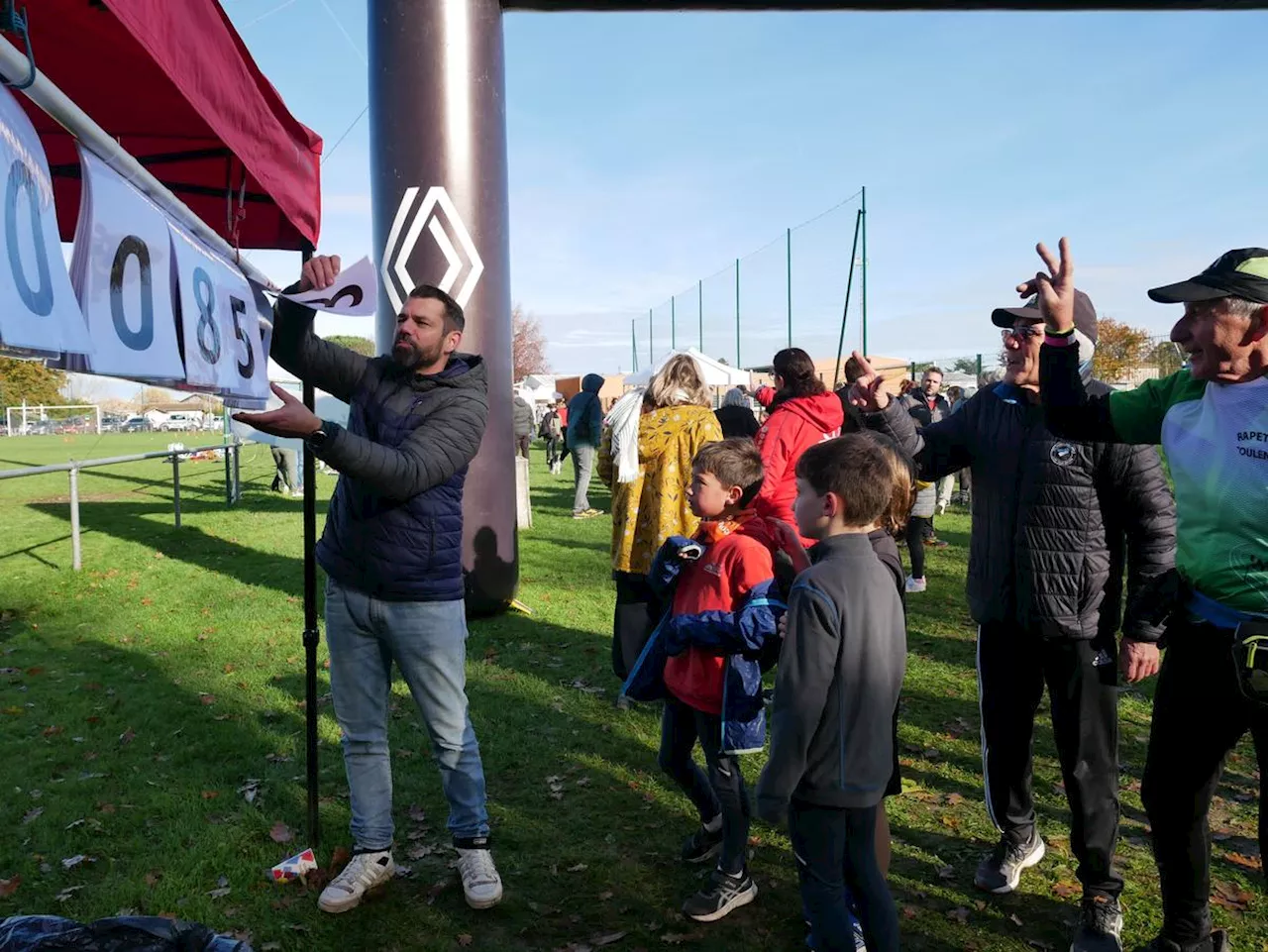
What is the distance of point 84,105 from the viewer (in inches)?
135

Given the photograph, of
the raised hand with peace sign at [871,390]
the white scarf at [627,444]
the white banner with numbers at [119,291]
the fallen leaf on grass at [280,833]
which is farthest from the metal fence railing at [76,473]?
the raised hand with peace sign at [871,390]

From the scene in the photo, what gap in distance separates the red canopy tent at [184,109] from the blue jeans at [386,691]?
153 centimetres

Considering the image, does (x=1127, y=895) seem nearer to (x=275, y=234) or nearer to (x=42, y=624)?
(x=275, y=234)

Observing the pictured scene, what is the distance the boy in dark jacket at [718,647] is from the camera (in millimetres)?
2932

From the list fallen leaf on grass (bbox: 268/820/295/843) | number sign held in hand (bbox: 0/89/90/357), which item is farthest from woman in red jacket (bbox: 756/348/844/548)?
number sign held in hand (bbox: 0/89/90/357)

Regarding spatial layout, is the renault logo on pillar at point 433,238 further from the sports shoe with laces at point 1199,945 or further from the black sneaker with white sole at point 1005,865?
the sports shoe with laces at point 1199,945

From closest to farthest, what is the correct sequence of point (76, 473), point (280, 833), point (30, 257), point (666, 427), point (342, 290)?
point (30, 257), point (342, 290), point (280, 833), point (666, 427), point (76, 473)

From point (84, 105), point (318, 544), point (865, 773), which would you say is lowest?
point (865, 773)

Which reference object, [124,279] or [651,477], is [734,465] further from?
[124,279]

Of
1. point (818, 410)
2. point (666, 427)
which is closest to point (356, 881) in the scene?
point (666, 427)

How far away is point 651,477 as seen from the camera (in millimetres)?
4938

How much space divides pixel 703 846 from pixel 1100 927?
4.55ft

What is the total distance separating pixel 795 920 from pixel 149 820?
2748 millimetres

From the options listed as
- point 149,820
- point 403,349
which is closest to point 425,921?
point 149,820
